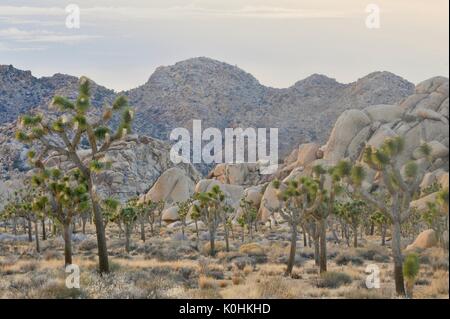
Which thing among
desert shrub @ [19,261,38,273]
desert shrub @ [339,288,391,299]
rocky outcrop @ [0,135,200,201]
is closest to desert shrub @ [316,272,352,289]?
desert shrub @ [339,288,391,299]

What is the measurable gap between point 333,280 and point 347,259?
944 centimetres

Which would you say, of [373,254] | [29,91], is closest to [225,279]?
[373,254]

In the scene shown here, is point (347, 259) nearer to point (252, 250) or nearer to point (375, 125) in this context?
point (252, 250)

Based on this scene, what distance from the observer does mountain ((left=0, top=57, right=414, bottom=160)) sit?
13700 cm

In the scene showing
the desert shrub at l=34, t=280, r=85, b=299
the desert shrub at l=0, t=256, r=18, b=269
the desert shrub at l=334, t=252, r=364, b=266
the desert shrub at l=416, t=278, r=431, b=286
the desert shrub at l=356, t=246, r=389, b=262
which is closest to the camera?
the desert shrub at l=34, t=280, r=85, b=299

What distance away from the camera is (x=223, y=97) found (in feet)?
549

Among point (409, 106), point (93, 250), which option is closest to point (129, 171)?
point (409, 106)

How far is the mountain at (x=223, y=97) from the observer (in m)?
137

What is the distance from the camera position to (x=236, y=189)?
79.6 meters

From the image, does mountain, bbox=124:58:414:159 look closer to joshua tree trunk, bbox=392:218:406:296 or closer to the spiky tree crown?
the spiky tree crown

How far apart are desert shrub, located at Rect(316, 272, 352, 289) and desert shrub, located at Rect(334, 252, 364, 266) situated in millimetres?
7227

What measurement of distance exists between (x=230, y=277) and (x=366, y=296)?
25.3 ft

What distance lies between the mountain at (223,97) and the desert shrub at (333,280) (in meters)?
108

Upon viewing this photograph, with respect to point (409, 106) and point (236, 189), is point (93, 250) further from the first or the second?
point (409, 106)
